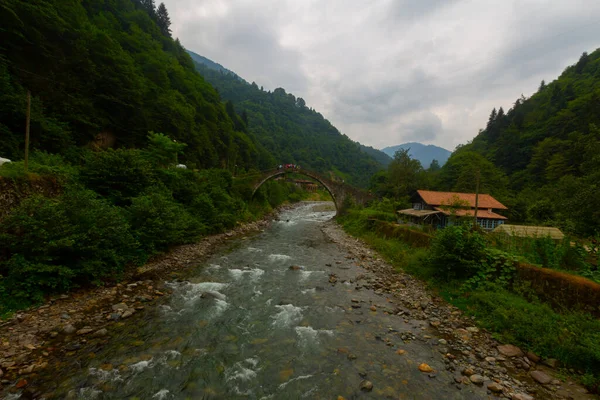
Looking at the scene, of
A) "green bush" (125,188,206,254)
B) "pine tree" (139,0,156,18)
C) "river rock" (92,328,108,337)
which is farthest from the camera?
"pine tree" (139,0,156,18)

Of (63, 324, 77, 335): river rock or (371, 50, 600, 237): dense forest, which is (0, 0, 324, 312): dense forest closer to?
(63, 324, 77, 335): river rock

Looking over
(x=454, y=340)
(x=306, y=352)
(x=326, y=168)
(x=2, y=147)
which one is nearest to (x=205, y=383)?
(x=306, y=352)

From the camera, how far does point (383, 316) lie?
8.33 m

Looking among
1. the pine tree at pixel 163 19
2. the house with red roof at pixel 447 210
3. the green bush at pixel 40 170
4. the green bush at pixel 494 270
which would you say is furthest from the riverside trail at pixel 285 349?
the pine tree at pixel 163 19

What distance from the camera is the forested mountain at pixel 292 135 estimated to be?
114m

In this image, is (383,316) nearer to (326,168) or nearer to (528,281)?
(528,281)

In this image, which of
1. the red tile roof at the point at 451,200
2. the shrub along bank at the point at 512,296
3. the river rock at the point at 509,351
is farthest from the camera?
the red tile roof at the point at 451,200

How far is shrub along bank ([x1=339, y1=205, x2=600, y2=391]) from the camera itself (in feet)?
18.4

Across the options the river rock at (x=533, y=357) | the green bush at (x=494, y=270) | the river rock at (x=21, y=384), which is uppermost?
the green bush at (x=494, y=270)

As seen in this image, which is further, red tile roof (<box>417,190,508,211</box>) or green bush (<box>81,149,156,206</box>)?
red tile roof (<box>417,190,508,211</box>)

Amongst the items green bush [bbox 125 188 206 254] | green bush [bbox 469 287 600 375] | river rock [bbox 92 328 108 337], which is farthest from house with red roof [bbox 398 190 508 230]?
river rock [bbox 92 328 108 337]

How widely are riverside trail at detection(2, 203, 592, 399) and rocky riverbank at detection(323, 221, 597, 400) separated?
0.13 ft

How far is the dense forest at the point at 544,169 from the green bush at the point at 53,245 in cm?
2823

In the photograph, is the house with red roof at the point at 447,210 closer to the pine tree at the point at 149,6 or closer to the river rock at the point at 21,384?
the river rock at the point at 21,384
